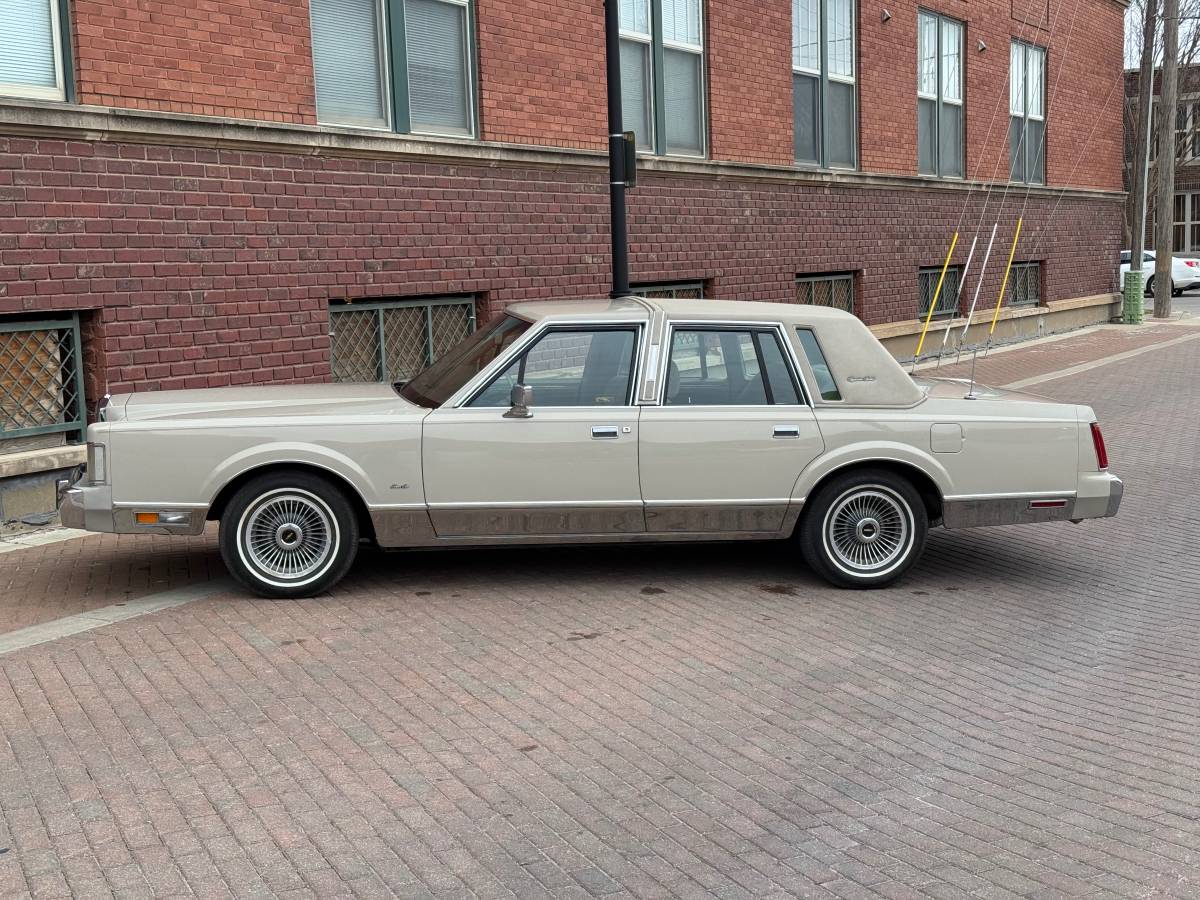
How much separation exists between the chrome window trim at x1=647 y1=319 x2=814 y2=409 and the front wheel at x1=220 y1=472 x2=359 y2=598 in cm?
179

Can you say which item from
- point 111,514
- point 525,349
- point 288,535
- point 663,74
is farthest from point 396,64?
point 111,514

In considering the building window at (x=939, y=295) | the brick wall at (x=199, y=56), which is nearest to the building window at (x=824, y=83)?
the building window at (x=939, y=295)

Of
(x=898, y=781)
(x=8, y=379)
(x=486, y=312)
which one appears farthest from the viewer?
(x=486, y=312)

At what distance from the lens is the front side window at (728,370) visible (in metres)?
7.47

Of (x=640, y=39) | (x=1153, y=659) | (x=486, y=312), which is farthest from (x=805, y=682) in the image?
(x=640, y=39)

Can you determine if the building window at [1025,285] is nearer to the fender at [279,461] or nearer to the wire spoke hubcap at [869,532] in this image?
the wire spoke hubcap at [869,532]

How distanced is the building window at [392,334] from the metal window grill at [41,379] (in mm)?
2323

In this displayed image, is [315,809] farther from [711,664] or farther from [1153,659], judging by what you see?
[1153,659]

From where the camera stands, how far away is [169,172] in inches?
401

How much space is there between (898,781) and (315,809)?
2.03 metres

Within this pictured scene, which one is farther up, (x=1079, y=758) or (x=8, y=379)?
(x=8, y=379)

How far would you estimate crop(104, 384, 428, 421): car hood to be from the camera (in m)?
7.11

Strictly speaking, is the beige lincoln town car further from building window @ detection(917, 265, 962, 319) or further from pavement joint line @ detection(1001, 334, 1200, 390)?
building window @ detection(917, 265, 962, 319)

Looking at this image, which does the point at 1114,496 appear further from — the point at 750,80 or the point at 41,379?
the point at 750,80
